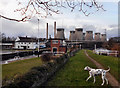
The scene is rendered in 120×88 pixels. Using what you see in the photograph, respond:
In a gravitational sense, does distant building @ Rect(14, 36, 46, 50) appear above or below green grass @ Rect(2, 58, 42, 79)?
above

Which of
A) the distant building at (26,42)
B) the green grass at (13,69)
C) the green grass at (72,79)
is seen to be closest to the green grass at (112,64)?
the green grass at (72,79)

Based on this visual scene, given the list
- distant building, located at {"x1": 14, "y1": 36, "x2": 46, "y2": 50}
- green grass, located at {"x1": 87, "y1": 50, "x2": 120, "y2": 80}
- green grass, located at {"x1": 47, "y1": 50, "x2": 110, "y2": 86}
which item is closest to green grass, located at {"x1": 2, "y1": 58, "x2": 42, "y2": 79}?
green grass, located at {"x1": 47, "y1": 50, "x2": 110, "y2": 86}

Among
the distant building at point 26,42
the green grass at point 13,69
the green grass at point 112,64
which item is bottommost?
the green grass at point 13,69

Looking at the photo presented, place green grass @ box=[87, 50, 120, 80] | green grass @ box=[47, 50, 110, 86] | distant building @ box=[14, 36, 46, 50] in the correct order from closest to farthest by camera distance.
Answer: green grass @ box=[47, 50, 110, 86] < green grass @ box=[87, 50, 120, 80] < distant building @ box=[14, 36, 46, 50]

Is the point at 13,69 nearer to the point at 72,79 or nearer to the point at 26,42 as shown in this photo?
the point at 72,79

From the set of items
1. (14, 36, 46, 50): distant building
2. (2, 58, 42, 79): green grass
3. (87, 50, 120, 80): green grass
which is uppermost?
(14, 36, 46, 50): distant building

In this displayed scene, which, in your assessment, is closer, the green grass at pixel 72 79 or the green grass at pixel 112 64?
the green grass at pixel 72 79

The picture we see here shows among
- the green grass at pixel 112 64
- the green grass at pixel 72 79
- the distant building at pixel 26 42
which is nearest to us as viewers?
the green grass at pixel 72 79

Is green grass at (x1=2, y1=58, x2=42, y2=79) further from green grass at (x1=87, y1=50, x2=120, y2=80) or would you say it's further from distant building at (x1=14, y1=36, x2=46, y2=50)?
distant building at (x1=14, y1=36, x2=46, y2=50)

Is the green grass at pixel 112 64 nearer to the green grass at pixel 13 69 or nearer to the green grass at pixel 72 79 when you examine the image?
the green grass at pixel 72 79

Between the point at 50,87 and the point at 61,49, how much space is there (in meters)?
23.1

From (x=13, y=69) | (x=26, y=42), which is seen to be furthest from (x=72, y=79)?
(x=26, y=42)

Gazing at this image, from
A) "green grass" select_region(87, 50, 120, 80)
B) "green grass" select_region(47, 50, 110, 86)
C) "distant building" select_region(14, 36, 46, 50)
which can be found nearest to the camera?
"green grass" select_region(47, 50, 110, 86)

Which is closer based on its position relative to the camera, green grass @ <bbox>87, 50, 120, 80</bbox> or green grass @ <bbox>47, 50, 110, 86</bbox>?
green grass @ <bbox>47, 50, 110, 86</bbox>
